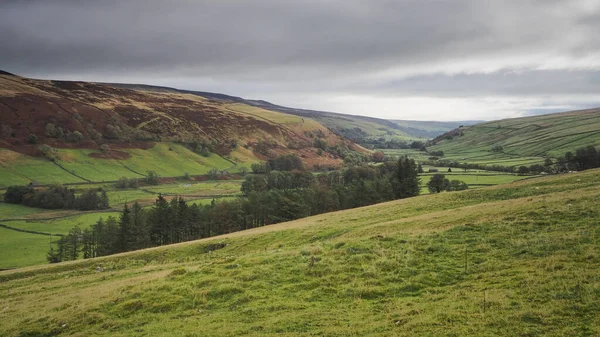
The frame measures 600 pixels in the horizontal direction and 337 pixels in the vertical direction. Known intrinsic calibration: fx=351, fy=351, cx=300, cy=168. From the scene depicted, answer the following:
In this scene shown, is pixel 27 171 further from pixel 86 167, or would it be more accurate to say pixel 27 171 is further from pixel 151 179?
pixel 151 179

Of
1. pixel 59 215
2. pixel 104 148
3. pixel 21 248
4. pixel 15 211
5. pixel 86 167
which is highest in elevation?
pixel 104 148

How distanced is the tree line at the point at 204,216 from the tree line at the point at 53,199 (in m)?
34.4

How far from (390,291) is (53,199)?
5323 inches

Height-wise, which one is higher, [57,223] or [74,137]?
[74,137]

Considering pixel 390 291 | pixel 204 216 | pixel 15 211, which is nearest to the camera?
pixel 390 291

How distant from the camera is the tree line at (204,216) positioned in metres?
72.2

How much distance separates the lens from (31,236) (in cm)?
8738

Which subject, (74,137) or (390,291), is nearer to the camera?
(390,291)

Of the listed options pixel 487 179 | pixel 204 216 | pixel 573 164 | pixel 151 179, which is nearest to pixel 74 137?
pixel 151 179

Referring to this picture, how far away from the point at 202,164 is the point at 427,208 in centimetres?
17188

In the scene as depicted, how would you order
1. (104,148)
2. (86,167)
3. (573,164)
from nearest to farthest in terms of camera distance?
(573,164) → (86,167) → (104,148)

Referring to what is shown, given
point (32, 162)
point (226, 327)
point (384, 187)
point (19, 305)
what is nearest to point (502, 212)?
point (226, 327)

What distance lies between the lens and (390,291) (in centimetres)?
1630

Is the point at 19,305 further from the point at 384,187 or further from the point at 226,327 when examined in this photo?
the point at 384,187
